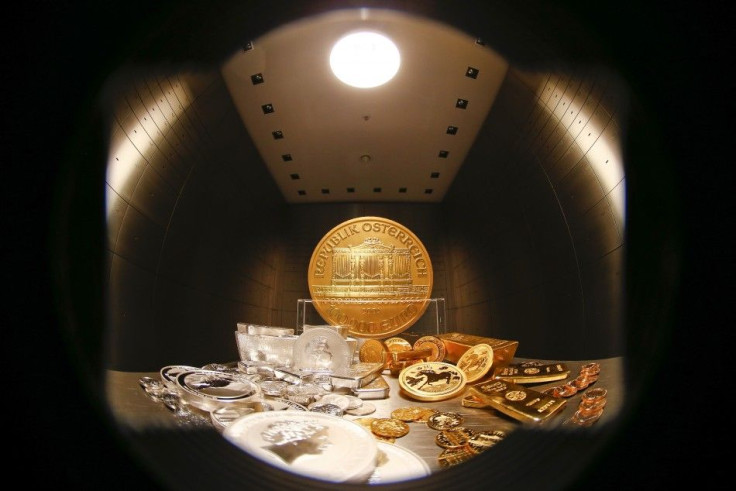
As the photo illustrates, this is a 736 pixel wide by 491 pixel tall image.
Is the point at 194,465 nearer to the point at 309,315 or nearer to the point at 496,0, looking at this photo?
the point at 309,315

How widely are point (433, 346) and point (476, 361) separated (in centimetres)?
6

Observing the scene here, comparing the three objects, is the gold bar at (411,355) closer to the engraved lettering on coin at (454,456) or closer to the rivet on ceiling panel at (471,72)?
the engraved lettering on coin at (454,456)

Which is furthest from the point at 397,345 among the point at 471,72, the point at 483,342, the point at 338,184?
the point at 471,72

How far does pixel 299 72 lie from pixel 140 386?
1.43 ft

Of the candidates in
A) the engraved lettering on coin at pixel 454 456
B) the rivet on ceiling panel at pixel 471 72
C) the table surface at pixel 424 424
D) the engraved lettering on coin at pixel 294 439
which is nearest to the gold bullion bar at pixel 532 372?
the table surface at pixel 424 424

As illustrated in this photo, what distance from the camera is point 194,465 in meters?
0.40

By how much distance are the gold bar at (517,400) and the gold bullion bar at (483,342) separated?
Answer: 34 millimetres

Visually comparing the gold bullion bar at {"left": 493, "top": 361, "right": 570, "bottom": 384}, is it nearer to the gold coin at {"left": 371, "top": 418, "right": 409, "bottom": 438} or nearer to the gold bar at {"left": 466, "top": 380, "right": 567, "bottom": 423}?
the gold bar at {"left": 466, "top": 380, "right": 567, "bottom": 423}

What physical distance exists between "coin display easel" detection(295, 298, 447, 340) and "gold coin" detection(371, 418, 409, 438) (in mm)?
124

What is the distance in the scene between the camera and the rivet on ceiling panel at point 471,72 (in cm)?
44

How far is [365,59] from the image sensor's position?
43cm

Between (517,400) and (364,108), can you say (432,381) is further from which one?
(364,108)

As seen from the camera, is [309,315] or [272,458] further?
[309,315]

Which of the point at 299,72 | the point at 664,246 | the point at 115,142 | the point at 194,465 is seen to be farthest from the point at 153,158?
the point at 664,246
